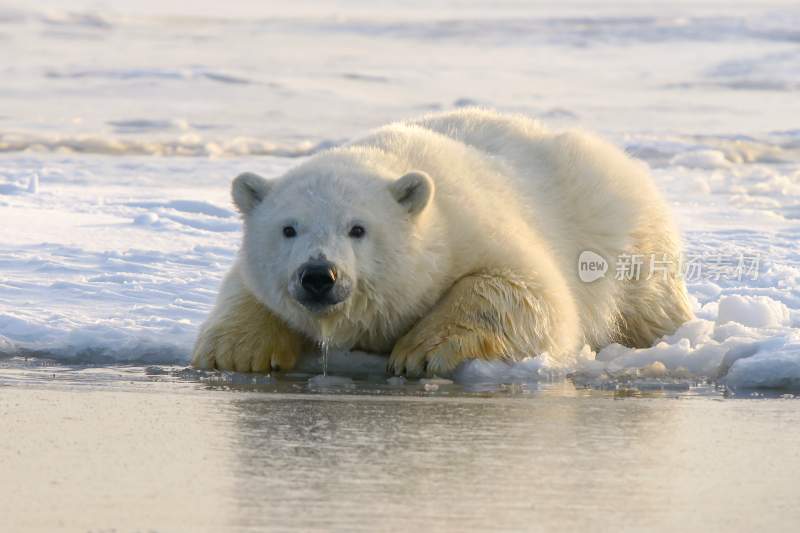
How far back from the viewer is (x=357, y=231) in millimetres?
5895

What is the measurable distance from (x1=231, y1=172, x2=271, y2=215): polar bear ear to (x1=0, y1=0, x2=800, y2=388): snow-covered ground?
775mm

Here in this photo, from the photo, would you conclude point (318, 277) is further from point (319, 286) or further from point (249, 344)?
point (249, 344)

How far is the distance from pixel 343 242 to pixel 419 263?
1.34 ft

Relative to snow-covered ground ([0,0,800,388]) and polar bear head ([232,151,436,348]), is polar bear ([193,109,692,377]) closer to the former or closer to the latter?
polar bear head ([232,151,436,348])

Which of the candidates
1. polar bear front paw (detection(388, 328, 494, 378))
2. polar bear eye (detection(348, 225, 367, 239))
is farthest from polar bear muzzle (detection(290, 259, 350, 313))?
polar bear front paw (detection(388, 328, 494, 378))

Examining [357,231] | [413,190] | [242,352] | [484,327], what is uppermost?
[413,190]

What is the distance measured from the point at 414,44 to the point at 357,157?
19245 millimetres

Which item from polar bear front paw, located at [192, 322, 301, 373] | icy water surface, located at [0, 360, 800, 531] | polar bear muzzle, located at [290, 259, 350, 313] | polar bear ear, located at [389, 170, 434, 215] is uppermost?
polar bear ear, located at [389, 170, 434, 215]

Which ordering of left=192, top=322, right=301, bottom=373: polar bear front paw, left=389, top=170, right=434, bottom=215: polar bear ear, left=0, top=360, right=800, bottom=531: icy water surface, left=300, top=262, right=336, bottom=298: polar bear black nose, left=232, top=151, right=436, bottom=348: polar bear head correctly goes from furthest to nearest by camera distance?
1. left=192, top=322, right=301, bottom=373: polar bear front paw
2. left=389, top=170, right=434, bottom=215: polar bear ear
3. left=232, top=151, right=436, bottom=348: polar bear head
4. left=300, top=262, right=336, bottom=298: polar bear black nose
5. left=0, top=360, right=800, bottom=531: icy water surface

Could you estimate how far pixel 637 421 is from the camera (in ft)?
15.5

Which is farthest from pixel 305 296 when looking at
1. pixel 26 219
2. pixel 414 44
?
pixel 414 44

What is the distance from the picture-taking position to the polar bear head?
228 inches

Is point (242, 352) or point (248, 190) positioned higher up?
point (248, 190)

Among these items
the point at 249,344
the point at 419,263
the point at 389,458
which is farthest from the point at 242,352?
the point at 389,458
